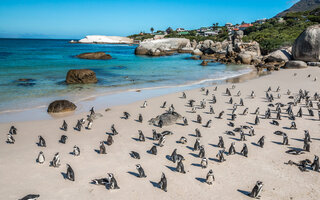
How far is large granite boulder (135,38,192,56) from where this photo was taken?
77750 mm

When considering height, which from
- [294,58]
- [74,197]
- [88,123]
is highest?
[294,58]

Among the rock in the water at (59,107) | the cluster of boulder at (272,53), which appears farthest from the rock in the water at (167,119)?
the cluster of boulder at (272,53)

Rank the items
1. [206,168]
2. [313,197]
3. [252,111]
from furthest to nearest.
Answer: [252,111], [206,168], [313,197]

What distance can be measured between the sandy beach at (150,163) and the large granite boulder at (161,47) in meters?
63.9

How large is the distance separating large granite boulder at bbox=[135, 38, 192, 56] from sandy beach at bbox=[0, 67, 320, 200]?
63.9m

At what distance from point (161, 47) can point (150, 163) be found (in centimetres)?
7713

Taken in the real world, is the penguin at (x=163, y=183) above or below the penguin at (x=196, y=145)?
below

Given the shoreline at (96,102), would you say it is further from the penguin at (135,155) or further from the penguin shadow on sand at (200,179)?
the penguin shadow on sand at (200,179)

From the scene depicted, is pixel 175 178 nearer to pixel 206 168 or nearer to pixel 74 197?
pixel 206 168

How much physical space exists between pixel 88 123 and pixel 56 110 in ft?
14.4

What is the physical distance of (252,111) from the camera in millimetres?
15867

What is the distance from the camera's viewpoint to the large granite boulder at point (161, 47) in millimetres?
77750

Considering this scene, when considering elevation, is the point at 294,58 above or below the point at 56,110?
above

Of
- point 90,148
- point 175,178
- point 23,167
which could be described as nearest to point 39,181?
point 23,167
